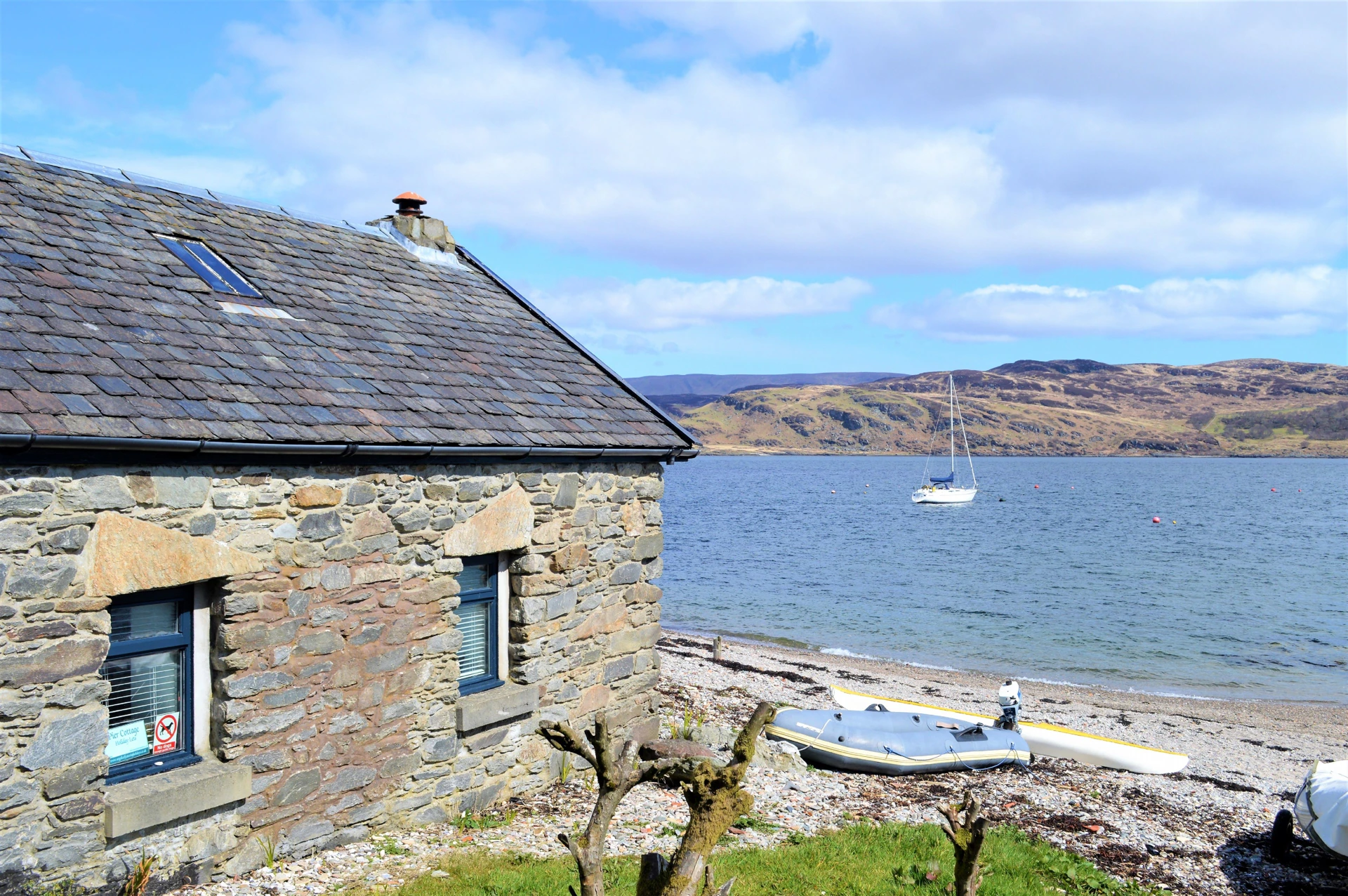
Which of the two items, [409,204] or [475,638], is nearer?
[475,638]

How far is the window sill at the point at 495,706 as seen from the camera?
8.41m

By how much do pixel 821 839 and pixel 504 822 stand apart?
295cm

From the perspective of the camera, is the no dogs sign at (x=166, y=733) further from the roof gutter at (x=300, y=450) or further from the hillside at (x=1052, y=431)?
the hillside at (x=1052, y=431)

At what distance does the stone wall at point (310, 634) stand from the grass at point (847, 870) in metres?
1.20

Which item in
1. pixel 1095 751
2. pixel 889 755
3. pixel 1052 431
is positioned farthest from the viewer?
pixel 1052 431

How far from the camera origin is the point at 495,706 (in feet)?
28.4

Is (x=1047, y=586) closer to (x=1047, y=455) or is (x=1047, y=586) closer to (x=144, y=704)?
(x=144, y=704)

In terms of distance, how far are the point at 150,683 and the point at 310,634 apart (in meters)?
1.13

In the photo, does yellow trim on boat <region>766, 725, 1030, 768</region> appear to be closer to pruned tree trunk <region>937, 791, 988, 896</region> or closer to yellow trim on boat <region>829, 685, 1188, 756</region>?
yellow trim on boat <region>829, 685, 1188, 756</region>

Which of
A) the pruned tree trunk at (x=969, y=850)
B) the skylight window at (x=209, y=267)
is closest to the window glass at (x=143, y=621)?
the skylight window at (x=209, y=267)

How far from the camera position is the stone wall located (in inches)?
220

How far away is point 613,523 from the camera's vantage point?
1010 cm

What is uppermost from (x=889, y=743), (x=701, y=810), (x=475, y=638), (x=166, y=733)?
(x=701, y=810)

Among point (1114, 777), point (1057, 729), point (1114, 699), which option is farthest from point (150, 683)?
point (1114, 699)
